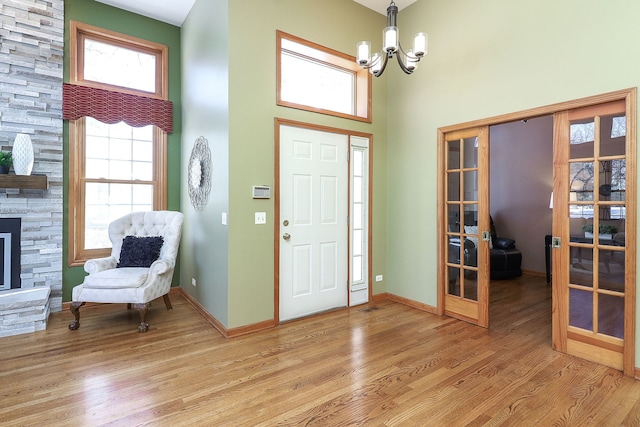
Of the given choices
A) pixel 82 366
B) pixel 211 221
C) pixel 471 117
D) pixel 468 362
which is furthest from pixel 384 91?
pixel 82 366

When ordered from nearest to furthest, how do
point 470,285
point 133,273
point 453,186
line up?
1. point 133,273
2. point 470,285
3. point 453,186

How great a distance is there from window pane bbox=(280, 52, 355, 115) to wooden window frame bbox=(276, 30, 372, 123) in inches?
2.1

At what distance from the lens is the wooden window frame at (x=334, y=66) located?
11.6 ft

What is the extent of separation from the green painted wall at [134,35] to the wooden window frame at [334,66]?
191 centimetres

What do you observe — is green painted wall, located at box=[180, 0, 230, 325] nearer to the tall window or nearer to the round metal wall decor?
the round metal wall decor

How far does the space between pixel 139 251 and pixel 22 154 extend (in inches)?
61.0

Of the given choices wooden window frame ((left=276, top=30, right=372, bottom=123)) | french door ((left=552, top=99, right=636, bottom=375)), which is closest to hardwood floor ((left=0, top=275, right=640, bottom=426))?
french door ((left=552, top=99, right=636, bottom=375))

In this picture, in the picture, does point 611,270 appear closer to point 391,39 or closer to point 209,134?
point 391,39

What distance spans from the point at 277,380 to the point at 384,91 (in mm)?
3680

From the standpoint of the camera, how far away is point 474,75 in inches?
138

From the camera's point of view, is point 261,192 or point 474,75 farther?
point 474,75

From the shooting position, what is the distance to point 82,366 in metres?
2.65

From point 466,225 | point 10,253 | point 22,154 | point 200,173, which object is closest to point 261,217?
point 200,173

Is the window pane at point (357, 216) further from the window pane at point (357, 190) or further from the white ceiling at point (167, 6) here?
the white ceiling at point (167, 6)
